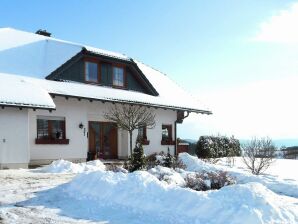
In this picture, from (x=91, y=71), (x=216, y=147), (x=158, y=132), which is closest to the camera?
(x=91, y=71)

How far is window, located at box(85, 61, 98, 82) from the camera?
20134mm

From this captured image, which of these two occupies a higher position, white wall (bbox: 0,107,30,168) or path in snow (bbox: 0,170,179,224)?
white wall (bbox: 0,107,30,168)

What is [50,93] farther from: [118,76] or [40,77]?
[118,76]

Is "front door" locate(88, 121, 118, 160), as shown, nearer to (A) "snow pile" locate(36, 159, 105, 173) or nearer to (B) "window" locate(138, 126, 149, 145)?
(B) "window" locate(138, 126, 149, 145)

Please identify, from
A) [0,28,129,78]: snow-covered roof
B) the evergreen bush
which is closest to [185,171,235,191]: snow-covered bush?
[0,28,129,78]: snow-covered roof

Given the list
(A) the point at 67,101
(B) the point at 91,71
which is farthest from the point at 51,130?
(B) the point at 91,71

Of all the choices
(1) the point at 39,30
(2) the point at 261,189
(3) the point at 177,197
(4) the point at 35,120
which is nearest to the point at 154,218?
(3) the point at 177,197

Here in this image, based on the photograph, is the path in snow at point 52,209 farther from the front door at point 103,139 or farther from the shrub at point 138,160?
the front door at point 103,139

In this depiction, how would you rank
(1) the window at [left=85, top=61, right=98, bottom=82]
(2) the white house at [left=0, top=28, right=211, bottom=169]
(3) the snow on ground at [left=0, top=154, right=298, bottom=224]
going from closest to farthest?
1. (3) the snow on ground at [left=0, top=154, right=298, bottom=224]
2. (2) the white house at [left=0, top=28, right=211, bottom=169]
3. (1) the window at [left=85, top=61, right=98, bottom=82]

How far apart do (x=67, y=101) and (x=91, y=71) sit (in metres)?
2.69

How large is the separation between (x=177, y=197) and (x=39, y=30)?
59.7ft

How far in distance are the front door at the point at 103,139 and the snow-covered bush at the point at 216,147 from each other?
19.3 feet

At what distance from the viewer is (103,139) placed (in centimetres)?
2073

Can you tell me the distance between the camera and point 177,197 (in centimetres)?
773
